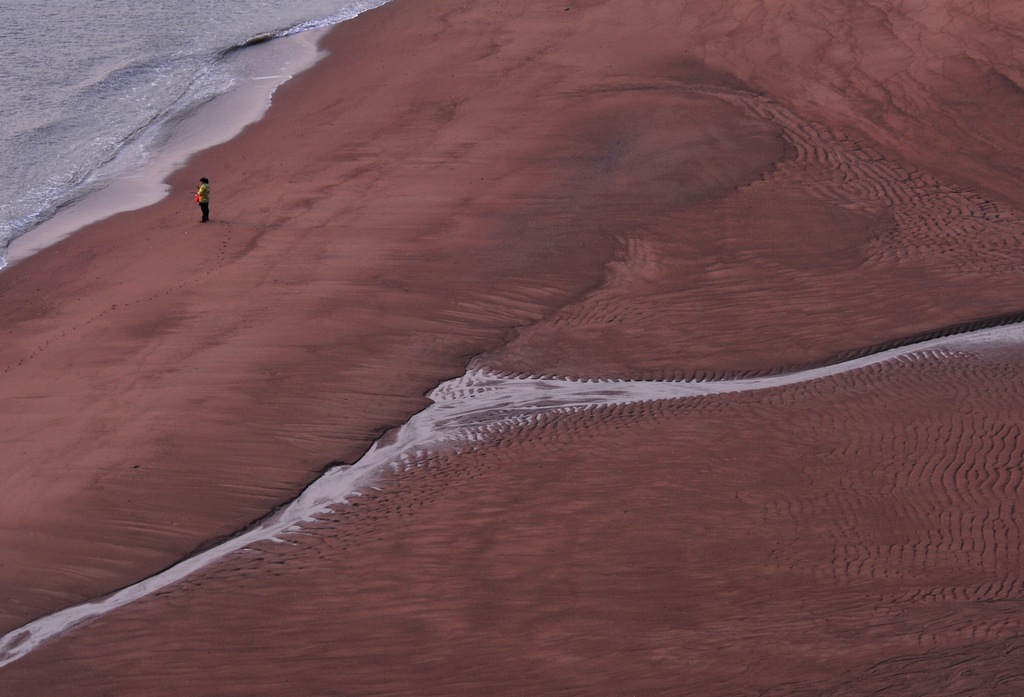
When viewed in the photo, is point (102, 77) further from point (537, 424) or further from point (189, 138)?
point (537, 424)

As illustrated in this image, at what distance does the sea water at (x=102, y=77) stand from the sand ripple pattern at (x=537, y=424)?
10780 mm

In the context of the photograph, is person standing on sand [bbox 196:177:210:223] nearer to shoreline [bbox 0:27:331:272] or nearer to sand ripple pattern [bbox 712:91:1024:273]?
shoreline [bbox 0:27:331:272]

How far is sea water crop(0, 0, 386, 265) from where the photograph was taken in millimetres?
22781

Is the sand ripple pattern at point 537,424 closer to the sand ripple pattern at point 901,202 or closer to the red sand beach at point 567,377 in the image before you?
the red sand beach at point 567,377

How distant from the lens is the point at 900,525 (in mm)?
10906

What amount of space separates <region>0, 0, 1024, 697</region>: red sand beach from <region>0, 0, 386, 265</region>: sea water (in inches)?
97.6

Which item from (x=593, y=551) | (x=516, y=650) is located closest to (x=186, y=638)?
(x=516, y=650)

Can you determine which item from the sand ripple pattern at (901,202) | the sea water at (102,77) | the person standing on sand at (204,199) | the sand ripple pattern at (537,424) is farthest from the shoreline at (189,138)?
the sand ripple pattern at (901,202)

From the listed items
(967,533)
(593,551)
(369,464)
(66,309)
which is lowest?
(967,533)

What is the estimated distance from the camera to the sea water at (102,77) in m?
22.8

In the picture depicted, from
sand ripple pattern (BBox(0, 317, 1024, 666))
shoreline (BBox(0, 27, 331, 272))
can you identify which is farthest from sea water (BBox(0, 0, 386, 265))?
sand ripple pattern (BBox(0, 317, 1024, 666))

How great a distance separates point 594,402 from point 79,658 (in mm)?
6505

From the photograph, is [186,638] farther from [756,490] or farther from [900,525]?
[900,525]

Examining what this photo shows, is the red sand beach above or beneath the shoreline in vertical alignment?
beneath
